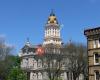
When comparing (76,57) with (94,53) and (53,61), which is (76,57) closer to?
(53,61)

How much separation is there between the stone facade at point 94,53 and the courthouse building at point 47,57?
135 ft

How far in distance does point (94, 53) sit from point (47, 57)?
47409mm

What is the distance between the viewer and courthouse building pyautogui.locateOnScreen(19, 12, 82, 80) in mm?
102812

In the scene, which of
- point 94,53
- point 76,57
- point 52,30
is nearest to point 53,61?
point 76,57

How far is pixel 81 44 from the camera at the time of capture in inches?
3942

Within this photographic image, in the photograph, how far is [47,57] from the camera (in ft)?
344

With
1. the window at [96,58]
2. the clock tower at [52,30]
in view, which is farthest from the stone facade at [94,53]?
the clock tower at [52,30]

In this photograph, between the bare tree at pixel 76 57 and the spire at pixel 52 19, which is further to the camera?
the spire at pixel 52 19

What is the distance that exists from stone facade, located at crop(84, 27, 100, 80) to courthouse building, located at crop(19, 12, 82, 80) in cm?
4122

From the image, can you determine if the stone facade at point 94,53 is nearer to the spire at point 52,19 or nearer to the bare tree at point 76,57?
the bare tree at point 76,57

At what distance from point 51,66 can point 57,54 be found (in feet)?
12.5

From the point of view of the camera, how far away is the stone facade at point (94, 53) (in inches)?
2266

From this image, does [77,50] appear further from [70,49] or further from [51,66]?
[51,66]

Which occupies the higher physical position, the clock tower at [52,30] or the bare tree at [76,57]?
the clock tower at [52,30]
